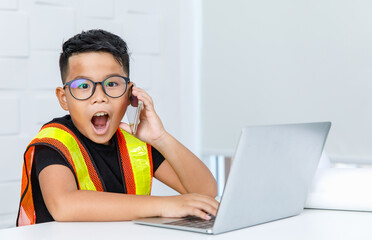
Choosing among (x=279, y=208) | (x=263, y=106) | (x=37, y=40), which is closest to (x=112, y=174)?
(x=279, y=208)

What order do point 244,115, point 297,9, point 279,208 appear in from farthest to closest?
point 244,115
point 297,9
point 279,208

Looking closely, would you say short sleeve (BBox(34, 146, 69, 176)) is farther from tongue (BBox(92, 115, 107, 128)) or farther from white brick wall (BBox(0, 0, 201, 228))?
white brick wall (BBox(0, 0, 201, 228))

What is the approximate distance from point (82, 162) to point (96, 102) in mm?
150

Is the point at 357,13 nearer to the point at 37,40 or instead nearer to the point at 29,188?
the point at 37,40

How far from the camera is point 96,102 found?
1427mm

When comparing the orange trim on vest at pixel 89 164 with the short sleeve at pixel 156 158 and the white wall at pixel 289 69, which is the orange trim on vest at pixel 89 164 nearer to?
the short sleeve at pixel 156 158

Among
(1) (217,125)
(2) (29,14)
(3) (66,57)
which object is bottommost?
(1) (217,125)

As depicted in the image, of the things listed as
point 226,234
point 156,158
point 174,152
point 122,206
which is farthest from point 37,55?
point 226,234

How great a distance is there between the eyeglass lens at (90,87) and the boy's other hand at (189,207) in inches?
15.5

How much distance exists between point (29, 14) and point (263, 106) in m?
1.16

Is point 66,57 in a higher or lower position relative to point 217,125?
higher

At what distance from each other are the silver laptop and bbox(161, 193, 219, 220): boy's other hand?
0.05 ft

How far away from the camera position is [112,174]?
60.9 inches

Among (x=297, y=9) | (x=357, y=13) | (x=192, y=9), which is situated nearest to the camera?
(x=357, y=13)
